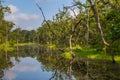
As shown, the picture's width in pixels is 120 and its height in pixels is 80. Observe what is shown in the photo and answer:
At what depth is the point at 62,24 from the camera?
98500 mm

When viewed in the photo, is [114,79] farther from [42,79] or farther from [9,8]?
[9,8]

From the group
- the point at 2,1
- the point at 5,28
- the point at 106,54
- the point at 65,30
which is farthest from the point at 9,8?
the point at 106,54

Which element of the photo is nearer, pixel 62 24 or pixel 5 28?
pixel 62 24

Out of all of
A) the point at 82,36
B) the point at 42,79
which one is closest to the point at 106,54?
the point at 42,79

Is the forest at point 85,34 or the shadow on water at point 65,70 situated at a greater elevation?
the forest at point 85,34

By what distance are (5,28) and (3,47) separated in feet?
81.0

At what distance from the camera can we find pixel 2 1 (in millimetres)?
77938

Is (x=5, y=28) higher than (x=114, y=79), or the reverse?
(x=5, y=28)

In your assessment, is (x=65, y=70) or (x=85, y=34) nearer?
(x=65, y=70)

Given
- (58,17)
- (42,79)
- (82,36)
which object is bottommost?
(42,79)

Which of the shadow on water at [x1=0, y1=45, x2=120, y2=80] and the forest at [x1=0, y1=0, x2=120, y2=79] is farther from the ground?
the forest at [x1=0, y1=0, x2=120, y2=79]

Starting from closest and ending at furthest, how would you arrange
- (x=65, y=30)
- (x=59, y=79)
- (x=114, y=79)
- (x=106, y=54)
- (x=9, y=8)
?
(x=114, y=79)
(x=59, y=79)
(x=106, y=54)
(x=9, y=8)
(x=65, y=30)

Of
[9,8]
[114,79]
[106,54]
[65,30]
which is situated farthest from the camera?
[65,30]

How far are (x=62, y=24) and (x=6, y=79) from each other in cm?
7371
